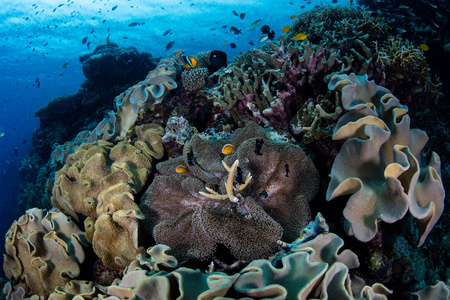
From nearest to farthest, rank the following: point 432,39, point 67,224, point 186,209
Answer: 1. point 186,209
2. point 67,224
3. point 432,39

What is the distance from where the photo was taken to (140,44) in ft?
171

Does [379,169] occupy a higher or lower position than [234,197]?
higher

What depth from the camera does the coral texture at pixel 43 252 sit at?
278cm

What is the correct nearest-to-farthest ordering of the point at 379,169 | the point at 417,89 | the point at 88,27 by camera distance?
the point at 379,169, the point at 417,89, the point at 88,27

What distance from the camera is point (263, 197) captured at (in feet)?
8.55

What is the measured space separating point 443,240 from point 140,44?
59.6 metres

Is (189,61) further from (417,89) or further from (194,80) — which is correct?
(417,89)

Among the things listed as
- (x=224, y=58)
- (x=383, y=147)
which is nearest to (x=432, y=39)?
(x=224, y=58)

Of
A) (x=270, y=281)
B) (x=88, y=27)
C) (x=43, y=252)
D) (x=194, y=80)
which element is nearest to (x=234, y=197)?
(x=270, y=281)

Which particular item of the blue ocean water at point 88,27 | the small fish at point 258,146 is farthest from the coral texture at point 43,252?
the blue ocean water at point 88,27

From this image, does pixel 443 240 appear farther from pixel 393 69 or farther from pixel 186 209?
pixel 186 209

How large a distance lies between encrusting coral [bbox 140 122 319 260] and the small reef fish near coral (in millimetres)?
14

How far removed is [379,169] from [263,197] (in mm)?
1180

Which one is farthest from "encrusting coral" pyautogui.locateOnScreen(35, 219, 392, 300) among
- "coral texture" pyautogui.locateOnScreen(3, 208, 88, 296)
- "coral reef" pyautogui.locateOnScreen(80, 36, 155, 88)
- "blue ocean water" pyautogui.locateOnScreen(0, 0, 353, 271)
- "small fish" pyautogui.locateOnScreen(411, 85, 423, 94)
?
"blue ocean water" pyautogui.locateOnScreen(0, 0, 353, 271)
